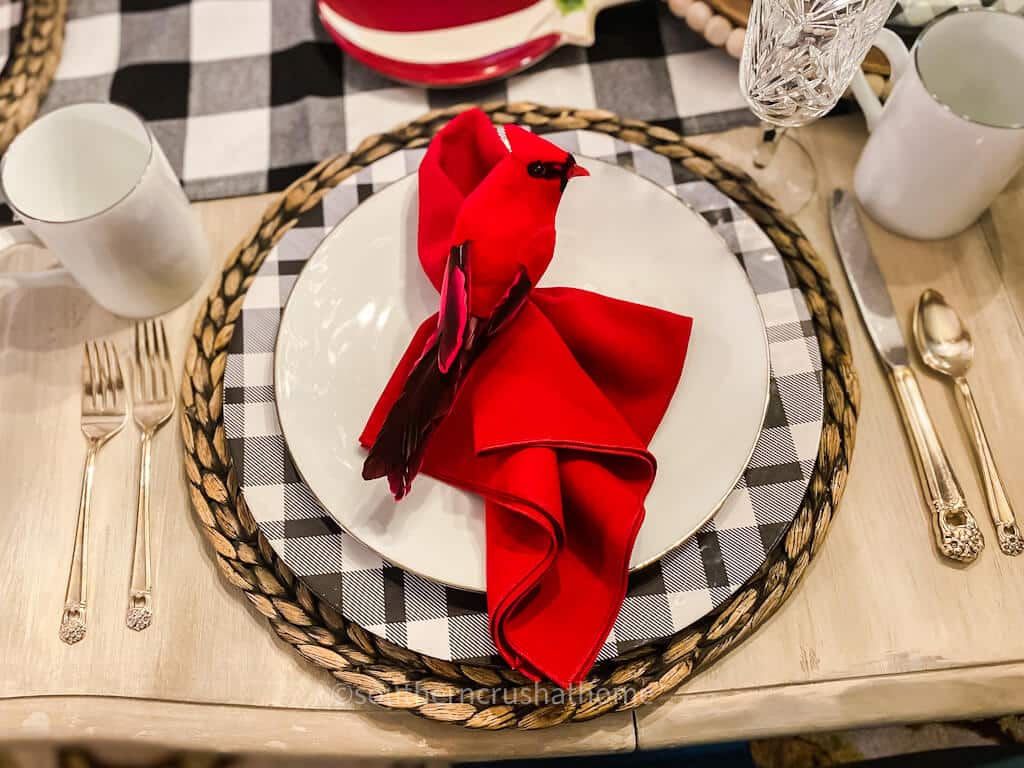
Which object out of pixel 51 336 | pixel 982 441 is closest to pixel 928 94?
pixel 982 441

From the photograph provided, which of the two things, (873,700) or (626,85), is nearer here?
(873,700)

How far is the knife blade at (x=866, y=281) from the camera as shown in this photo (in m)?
0.55

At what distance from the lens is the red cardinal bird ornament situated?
0.44 metres

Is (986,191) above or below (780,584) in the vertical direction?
above

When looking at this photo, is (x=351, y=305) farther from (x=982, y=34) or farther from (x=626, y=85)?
(x=982, y=34)

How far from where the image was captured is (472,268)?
0.46 metres

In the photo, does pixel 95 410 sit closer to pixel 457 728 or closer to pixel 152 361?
pixel 152 361

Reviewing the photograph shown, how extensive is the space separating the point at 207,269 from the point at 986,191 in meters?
0.56

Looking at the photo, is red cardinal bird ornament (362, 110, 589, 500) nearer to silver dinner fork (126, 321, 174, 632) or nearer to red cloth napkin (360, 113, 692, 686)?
red cloth napkin (360, 113, 692, 686)

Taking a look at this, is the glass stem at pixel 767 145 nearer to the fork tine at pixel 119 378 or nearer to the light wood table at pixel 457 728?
the light wood table at pixel 457 728

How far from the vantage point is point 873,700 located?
0.47 meters

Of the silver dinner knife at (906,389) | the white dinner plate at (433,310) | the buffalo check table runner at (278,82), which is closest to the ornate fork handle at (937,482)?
the silver dinner knife at (906,389)

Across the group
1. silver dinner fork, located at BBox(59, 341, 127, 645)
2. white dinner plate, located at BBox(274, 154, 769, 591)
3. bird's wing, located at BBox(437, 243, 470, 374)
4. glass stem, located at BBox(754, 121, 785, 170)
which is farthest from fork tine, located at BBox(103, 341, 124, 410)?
glass stem, located at BBox(754, 121, 785, 170)

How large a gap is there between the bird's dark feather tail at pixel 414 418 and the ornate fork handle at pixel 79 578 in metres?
0.21
